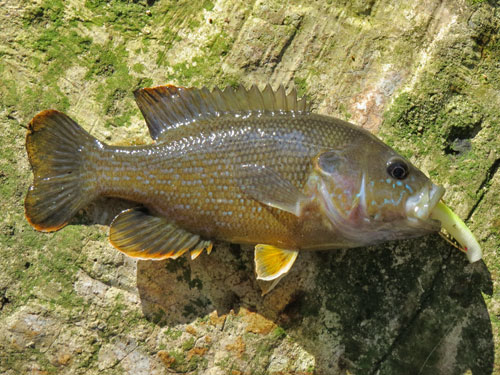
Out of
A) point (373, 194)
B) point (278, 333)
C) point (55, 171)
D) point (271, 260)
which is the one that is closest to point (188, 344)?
point (278, 333)

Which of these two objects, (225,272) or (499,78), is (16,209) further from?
(499,78)

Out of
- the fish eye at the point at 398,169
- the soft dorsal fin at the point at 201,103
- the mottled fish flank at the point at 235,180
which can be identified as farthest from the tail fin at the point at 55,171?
the fish eye at the point at 398,169

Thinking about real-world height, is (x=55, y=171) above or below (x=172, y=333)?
above

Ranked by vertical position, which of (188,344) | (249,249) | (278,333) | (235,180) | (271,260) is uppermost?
(235,180)

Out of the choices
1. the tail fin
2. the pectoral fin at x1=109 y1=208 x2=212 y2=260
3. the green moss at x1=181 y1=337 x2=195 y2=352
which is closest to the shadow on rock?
the green moss at x1=181 y1=337 x2=195 y2=352

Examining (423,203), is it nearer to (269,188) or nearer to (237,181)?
(269,188)

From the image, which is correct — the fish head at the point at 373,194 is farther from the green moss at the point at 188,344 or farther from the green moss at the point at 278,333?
the green moss at the point at 188,344

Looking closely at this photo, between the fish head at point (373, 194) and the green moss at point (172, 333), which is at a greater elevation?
the fish head at point (373, 194)
